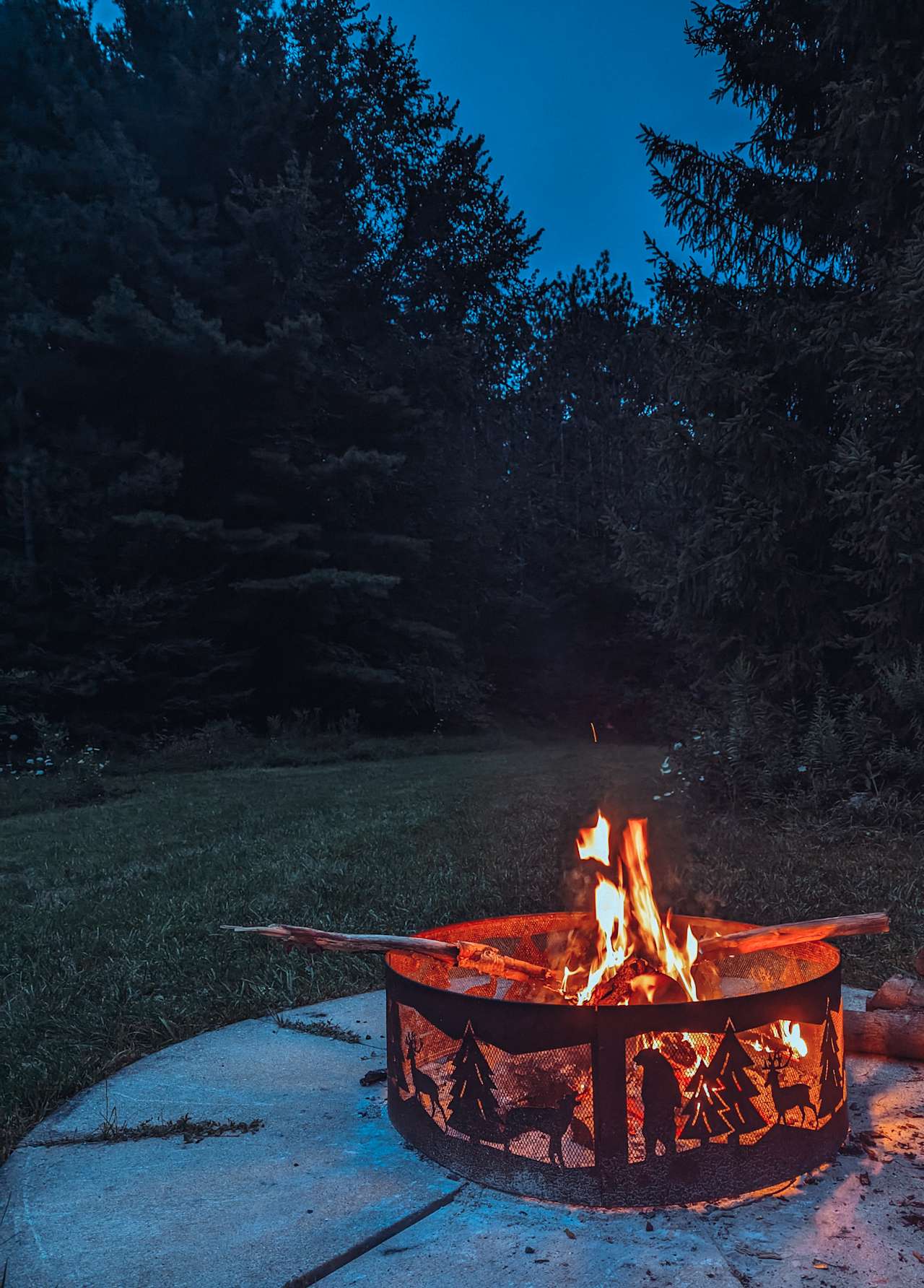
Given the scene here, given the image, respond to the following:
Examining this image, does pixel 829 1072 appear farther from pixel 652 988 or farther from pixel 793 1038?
pixel 652 988

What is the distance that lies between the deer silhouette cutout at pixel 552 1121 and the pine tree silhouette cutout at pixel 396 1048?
0.35 meters

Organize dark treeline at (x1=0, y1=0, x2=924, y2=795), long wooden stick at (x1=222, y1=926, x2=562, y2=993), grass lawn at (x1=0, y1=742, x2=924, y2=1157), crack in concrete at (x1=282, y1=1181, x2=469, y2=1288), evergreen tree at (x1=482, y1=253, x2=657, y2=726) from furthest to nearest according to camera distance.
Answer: evergreen tree at (x1=482, y1=253, x2=657, y2=726) < dark treeline at (x1=0, y1=0, x2=924, y2=795) < grass lawn at (x1=0, y1=742, x2=924, y2=1157) < long wooden stick at (x1=222, y1=926, x2=562, y2=993) < crack in concrete at (x1=282, y1=1181, x2=469, y2=1288)

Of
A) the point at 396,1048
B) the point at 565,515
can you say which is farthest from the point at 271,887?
the point at 565,515

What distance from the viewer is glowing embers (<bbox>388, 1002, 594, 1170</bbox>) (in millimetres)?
1992

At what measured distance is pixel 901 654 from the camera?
7.16 meters

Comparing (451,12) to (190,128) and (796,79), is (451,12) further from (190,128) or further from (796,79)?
(796,79)

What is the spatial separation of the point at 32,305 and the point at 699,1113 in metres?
14.6

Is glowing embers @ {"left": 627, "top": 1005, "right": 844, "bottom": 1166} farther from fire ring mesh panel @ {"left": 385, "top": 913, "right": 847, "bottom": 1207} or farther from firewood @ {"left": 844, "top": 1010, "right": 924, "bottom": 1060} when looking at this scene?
firewood @ {"left": 844, "top": 1010, "right": 924, "bottom": 1060}

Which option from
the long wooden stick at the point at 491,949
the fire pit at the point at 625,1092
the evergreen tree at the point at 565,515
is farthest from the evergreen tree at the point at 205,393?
the fire pit at the point at 625,1092

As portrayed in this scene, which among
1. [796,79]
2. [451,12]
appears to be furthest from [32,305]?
[451,12]

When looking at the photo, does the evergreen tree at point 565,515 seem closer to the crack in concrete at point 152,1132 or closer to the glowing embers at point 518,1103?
the crack in concrete at point 152,1132

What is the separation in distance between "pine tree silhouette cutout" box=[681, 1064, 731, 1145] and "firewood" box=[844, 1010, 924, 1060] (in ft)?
2.83

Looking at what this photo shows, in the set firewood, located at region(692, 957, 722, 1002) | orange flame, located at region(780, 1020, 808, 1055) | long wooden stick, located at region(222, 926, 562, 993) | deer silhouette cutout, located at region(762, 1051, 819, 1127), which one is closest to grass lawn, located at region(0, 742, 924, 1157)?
firewood, located at region(692, 957, 722, 1002)

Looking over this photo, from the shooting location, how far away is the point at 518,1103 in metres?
2.06
